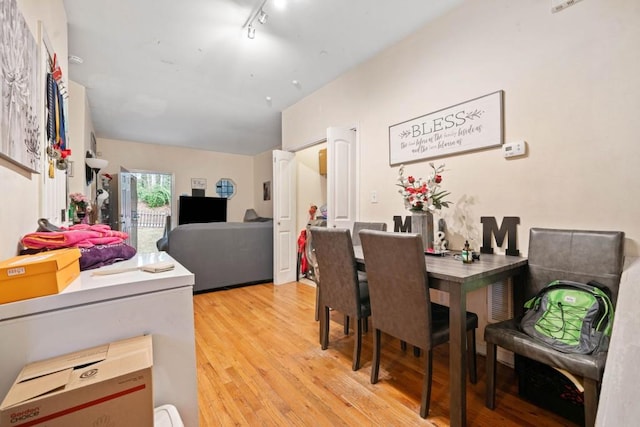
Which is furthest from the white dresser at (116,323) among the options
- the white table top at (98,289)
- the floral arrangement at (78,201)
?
the floral arrangement at (78,201)

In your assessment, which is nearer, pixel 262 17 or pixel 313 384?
pixel 313 384

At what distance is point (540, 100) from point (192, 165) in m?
6.66

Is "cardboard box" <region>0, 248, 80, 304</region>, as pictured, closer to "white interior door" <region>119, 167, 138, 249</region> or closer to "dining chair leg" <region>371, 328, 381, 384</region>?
"dining chair leg" <region>371, 328, 381, 384</region>

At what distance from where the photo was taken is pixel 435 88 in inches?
94.7

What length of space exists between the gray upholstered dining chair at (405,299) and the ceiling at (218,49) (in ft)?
6.26

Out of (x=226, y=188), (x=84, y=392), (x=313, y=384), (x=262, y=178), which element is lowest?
(x=313, y=384)

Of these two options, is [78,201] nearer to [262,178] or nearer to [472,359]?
[472,359]

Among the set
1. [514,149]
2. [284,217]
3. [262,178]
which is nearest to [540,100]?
[514,149]

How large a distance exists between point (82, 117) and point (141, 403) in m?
3.87

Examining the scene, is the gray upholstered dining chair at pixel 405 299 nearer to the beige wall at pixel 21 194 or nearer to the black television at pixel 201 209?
the beige wall at pixel 21 194

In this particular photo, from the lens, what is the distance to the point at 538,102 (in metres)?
1.84

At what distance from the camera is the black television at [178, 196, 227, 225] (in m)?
6.35

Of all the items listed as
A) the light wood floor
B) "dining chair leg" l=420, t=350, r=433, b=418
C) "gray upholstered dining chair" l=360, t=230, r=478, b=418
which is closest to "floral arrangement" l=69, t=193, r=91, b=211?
the light wood floor

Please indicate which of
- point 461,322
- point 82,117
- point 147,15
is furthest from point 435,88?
point 82,117
